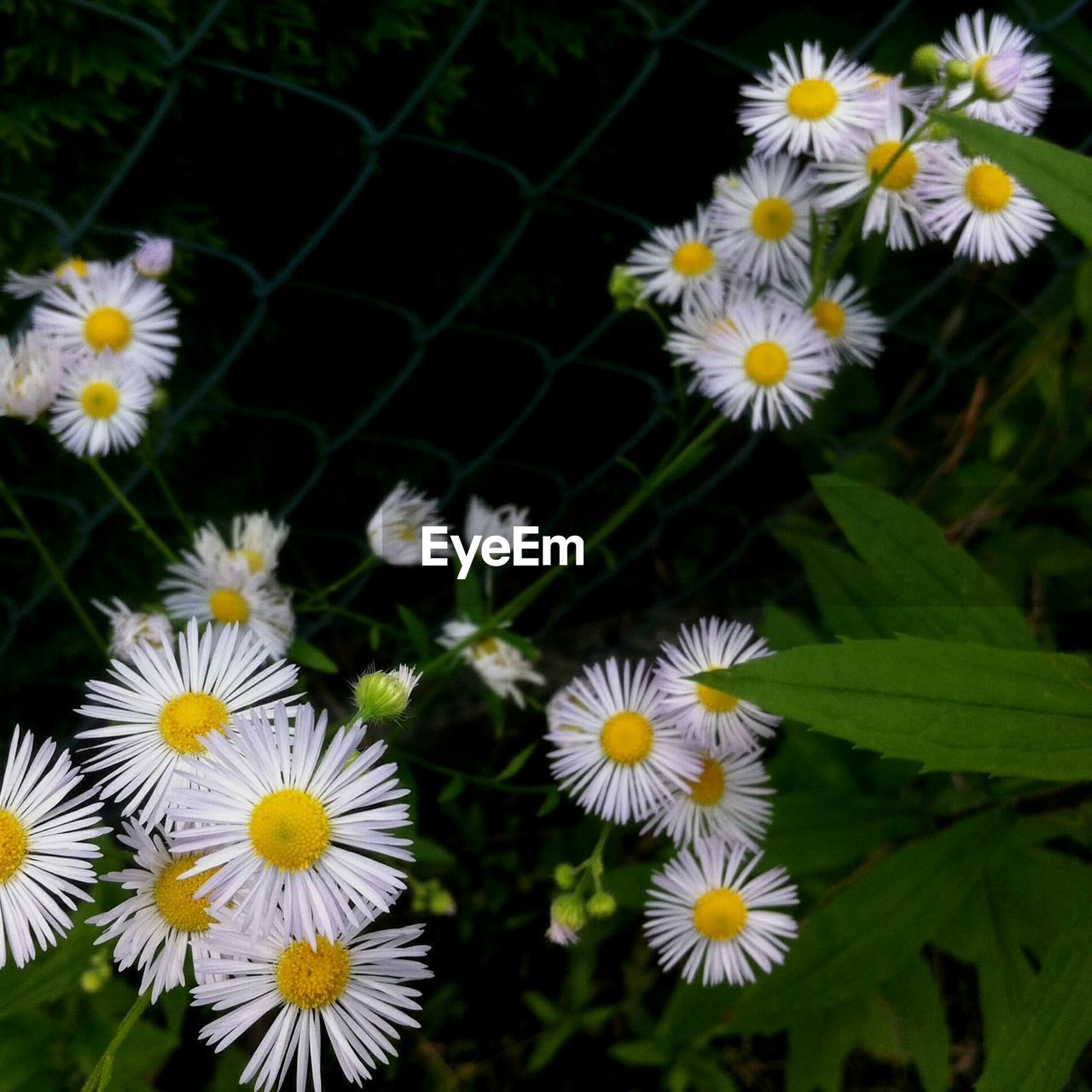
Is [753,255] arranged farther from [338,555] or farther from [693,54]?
[338,555]

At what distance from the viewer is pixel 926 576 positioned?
2.96 feet

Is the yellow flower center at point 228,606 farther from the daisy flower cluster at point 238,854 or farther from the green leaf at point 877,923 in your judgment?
the green leaf at point 877,923

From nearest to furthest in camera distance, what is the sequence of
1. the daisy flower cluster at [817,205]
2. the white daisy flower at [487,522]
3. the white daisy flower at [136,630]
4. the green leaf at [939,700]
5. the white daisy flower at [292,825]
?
the white daisy flower at [292,825], the green leaf at [939,700], the white daisy flower at [136,630], the daisy flower cluster at [817,205], the white daisy flower at [487,522]

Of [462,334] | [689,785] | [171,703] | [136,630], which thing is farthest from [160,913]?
[462,334]

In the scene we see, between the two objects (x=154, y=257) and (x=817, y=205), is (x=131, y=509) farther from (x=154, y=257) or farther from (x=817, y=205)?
(x=817, y=205)

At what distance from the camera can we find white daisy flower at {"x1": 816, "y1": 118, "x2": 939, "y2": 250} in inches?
35.3

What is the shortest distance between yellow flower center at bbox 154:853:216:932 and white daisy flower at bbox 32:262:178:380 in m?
0.48

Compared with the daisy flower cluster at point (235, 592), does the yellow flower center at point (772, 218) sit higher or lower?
higher

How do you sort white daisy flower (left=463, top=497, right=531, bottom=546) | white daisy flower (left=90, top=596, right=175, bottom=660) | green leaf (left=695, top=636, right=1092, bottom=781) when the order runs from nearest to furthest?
green leaf (left=695, top=636, right=1092, bottom=781)
white daisy flower (left=90, top=596, right=175, bottom=660)
white daisy flower (left=463, top=497, right=531, bottom=546)

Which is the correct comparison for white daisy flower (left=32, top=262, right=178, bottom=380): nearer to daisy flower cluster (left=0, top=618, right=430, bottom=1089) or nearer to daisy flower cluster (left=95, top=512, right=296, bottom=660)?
daisy flower cluster (left=95, top=512, right=296, bottom=660)

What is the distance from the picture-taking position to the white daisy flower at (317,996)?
0.56 metres

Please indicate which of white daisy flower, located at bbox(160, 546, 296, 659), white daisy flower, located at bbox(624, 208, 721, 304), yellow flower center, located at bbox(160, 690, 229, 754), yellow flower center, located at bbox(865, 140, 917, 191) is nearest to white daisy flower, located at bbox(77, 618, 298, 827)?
yellow flower center, located at bbox(160, 690, 229, 754)

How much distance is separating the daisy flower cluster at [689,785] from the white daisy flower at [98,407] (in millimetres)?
421

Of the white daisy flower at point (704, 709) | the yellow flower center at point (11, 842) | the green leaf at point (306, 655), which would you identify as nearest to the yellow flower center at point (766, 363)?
the white daisy flower at point (704, 709)
